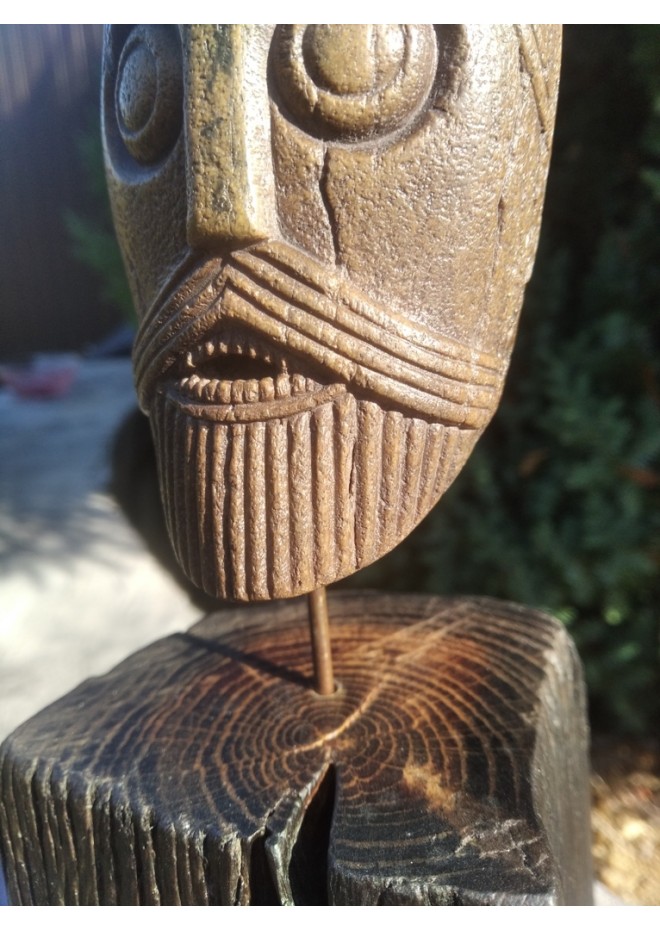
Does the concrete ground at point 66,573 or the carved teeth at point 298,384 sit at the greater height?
the carved teeth at point 298,384

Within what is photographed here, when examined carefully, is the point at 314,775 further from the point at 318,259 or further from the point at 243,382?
the point at 318,259

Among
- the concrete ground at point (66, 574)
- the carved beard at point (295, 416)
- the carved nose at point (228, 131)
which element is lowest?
the concrete ground at point (66, 574)

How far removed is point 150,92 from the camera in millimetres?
1127

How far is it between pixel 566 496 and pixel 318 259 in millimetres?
1808

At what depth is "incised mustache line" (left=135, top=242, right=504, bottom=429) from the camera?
1.07 m

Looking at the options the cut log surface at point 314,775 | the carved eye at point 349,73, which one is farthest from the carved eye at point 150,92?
the cut log surface at point 314,775

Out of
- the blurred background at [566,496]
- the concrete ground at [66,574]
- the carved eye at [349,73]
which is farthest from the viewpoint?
the blurred background at [566,496]

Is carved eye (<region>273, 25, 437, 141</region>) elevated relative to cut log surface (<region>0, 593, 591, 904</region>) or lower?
elevated

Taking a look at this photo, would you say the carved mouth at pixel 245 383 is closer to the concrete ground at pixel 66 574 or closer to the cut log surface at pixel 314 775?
the cut log surface at pixel 314 775

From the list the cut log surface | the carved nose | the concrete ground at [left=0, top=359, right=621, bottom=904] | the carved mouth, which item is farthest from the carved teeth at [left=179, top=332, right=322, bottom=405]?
the concrete ground at [left=0, top=359, right=621, bottom=904]

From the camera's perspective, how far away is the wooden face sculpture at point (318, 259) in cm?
103

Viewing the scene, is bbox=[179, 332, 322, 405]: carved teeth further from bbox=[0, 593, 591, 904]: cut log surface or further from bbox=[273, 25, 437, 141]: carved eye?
bbox=[0, 593, 591, 904]: cut log surface

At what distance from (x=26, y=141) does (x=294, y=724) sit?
13.6ft
